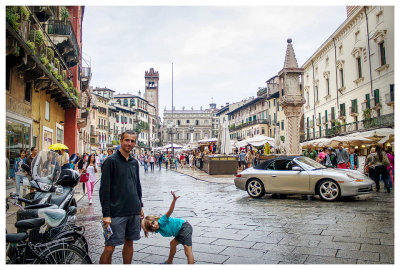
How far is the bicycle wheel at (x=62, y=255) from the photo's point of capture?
3338 millimetres

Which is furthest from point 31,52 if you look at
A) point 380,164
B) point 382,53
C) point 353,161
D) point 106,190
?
point 382,53

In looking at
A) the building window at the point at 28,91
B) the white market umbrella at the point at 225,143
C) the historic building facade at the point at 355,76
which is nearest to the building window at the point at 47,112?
the building window at the point at 28,91

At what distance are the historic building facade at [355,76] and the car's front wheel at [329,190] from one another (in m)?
12.9

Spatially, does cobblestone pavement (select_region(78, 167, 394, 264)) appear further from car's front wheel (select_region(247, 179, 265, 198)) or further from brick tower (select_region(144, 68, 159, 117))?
brick tower (select_region(144, 68, 159, 117))

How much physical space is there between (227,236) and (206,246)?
27.4 inches

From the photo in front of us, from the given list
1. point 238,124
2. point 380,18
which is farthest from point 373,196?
point 238,124

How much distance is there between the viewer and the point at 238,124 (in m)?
75.4

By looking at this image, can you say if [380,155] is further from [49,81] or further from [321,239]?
[49,81]

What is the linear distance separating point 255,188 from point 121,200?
25.1ft

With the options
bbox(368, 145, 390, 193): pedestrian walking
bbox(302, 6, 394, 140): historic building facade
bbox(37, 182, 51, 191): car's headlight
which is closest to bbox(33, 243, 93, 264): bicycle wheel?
bbox(37, 182, 51, 191): car's headlight

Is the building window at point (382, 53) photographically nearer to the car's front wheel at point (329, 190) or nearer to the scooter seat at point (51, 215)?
the car's front wheel at point (329, 190)

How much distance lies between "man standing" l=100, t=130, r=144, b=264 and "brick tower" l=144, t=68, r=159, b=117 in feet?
371

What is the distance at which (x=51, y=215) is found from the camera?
3.90 meters

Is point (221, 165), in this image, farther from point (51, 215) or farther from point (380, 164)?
point (51, 215)
